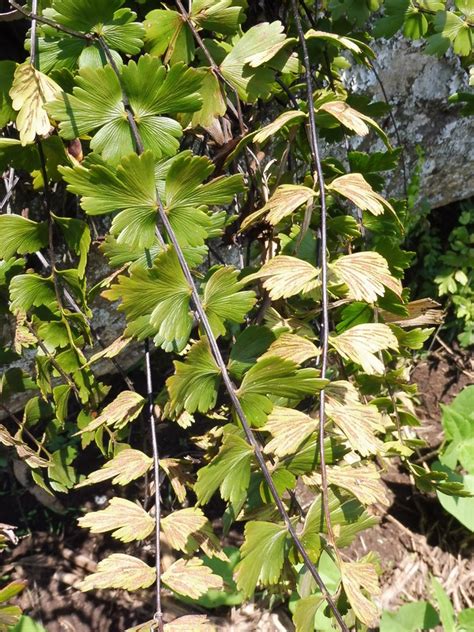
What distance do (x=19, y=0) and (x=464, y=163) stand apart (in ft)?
4.08

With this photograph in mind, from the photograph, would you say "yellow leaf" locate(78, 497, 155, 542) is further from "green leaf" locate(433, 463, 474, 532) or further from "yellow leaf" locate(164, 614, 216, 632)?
"green leaf" locate(433, 463, 474, 532)

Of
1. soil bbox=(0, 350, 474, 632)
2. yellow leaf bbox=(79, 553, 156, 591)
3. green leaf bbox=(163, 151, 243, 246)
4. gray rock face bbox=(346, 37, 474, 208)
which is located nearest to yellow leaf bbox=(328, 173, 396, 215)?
green leaf bbox=(163, 151, 243, 246)

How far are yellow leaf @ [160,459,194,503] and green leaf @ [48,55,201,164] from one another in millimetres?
360

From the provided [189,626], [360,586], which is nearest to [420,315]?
[360,586]

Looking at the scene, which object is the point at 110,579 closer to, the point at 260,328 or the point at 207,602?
the point at 260,328

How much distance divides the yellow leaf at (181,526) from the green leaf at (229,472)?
0.09 meters

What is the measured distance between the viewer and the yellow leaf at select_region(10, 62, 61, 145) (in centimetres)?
58

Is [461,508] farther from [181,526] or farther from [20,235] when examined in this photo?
[20,235]

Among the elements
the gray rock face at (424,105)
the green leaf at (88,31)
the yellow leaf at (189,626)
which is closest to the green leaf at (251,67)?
the green leaf at (88,31)

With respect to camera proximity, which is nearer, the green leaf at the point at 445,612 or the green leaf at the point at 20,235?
the green leaf at the point at 20,235

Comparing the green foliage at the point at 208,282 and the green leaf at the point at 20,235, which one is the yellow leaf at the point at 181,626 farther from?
the green leaf at the point at 20,235

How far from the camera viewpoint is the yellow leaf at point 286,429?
Answer: 54 cm

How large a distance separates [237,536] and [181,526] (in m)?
0.96

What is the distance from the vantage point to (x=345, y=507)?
62 centimetres
